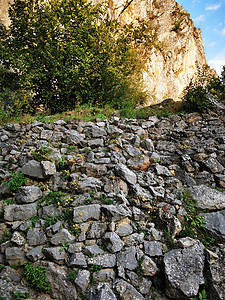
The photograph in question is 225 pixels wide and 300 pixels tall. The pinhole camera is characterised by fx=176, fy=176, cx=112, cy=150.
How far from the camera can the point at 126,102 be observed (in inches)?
369

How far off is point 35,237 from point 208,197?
15.2ft

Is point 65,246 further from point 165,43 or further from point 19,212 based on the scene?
point 165,43

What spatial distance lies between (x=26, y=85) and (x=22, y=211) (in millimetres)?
6872

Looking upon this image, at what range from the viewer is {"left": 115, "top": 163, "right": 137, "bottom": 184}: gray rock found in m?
5.08

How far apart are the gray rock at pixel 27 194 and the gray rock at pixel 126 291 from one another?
2.69 metres

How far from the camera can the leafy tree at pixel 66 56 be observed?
8.69 metres

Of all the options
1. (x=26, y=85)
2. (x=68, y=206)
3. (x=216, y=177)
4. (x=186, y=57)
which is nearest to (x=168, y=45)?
(x=186, y=57)

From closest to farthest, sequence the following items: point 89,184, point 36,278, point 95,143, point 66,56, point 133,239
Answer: point 36,278
point 133,239
point 89,184
point 95,143
point 66,56

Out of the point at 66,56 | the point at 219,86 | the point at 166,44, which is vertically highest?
the point at 166,44

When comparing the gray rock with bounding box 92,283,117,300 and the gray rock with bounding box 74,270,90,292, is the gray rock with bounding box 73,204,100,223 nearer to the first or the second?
the gray rock with bounding box 74,270,90,292

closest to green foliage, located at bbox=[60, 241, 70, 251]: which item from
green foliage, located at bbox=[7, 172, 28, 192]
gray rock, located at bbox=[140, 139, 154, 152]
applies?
green foliage, located at bbox=[7, 172, 28, 192]

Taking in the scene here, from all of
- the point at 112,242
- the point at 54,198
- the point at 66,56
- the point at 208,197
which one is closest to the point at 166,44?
the point at 66,56

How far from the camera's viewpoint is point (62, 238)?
12.5 ft

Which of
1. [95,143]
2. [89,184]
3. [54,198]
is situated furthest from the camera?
[95,143]
